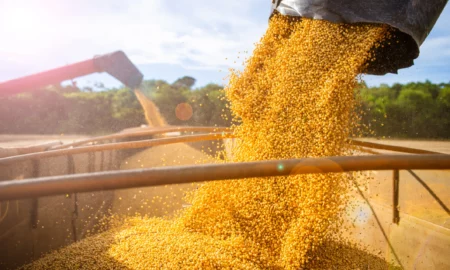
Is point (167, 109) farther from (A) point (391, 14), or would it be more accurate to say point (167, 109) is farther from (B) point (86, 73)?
(A) point (391, 14)

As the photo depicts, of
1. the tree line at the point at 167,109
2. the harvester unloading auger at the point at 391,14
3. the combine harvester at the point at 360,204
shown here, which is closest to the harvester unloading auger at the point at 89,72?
the combine harvester at the point at 360,204

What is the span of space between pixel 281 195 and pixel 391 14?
4.79 feet

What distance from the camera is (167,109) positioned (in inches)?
561

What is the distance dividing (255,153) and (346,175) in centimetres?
69

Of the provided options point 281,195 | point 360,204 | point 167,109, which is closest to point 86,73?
point 281,195

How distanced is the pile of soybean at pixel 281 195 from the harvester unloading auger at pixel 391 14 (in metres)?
0.15

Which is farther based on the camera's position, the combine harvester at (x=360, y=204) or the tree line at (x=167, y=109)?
the tree line at (x=167, y=109)

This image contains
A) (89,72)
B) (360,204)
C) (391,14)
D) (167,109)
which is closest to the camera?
(391,14)

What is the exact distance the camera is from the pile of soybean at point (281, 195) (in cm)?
203

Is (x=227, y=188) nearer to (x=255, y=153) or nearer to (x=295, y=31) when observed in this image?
(x=255, y=153)

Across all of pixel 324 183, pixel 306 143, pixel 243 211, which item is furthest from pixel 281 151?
pixel 243 211

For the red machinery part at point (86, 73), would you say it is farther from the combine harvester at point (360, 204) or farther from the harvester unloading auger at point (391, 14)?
the harvester unloading auger at point (391, 14)

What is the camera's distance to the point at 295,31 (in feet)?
8.84

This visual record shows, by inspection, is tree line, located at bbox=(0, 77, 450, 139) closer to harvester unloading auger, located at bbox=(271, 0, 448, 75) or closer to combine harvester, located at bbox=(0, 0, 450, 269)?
combine harvester, located at bbox=(0, 0, 450, 269)
